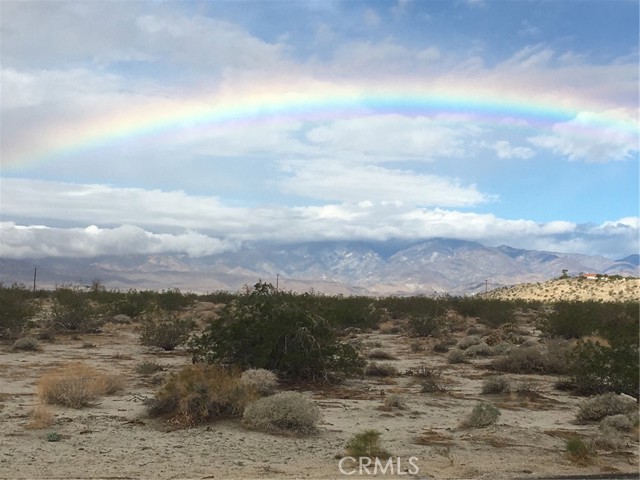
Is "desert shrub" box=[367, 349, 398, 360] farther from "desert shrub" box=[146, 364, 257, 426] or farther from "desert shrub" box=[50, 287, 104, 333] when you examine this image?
"desert shrub" box=[50, 287, 104, 333]

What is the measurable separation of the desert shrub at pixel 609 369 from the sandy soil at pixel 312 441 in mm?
595

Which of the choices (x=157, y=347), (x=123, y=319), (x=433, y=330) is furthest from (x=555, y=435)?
(x=123, y=319)

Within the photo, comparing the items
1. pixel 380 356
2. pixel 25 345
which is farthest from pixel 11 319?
pixel 380 356

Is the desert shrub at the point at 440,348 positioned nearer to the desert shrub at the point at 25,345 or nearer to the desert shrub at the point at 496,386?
the desert shrub at the point at 496,386

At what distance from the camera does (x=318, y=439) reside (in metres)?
9.61

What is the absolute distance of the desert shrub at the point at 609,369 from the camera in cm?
1312

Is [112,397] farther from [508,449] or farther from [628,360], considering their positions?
[628,360]

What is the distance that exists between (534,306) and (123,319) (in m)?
33.0

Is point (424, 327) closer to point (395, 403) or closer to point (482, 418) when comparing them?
point (395, 403)

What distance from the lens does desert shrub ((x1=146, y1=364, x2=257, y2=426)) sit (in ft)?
34.1

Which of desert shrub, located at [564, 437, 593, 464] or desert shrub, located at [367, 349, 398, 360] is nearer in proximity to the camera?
desert shrub, located at [564, 437, 593, 464]

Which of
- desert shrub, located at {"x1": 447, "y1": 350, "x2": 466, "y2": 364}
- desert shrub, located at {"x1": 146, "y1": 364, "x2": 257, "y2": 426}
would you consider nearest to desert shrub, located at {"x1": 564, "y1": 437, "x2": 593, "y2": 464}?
desert shrub, located at {"x1": 146, "y1": 364, "x2": 257, "y2": 426}

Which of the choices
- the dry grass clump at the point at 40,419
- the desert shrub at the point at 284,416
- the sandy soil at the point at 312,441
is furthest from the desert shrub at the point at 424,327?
the dry grass clump at the point at 40,419
